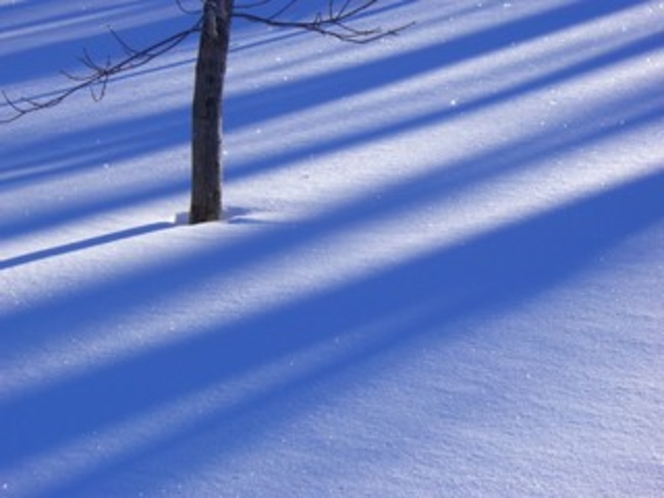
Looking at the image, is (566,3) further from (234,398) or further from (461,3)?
(234,398)

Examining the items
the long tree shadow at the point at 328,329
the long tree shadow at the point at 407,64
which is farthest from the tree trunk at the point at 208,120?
the long tree shadow at the point at 407,64

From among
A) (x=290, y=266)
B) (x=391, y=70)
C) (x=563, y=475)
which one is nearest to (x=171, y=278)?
(x=290, y=266)

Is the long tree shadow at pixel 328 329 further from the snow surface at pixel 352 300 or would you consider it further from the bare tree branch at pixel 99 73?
the bare tree branch at pixel 99 73

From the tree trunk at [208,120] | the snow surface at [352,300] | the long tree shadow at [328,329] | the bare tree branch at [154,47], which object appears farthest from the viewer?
the tree trunk at [208,120]

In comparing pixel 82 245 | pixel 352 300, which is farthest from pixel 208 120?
pixel 352 300

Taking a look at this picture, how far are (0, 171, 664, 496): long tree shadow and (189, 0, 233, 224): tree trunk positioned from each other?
1439 mm

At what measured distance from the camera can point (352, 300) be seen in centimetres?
470

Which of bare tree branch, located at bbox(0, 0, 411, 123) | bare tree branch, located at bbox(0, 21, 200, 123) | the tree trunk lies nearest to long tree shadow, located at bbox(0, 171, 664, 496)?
bare tree branch, located at bbox(0, 0, 411, 123)

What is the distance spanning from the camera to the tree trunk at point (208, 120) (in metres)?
5.94

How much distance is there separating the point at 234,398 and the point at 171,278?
1.27 m

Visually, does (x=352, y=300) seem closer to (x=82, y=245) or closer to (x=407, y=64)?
(x=82, y=245)

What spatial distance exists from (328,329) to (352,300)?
306 mm

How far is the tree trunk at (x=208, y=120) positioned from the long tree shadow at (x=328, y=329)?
1.44 meters

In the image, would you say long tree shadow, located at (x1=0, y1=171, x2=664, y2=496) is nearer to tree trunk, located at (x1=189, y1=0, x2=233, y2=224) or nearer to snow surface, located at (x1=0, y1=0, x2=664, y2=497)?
snow surface, located at (x1=0, y1=0, x2=664, y2=497)
